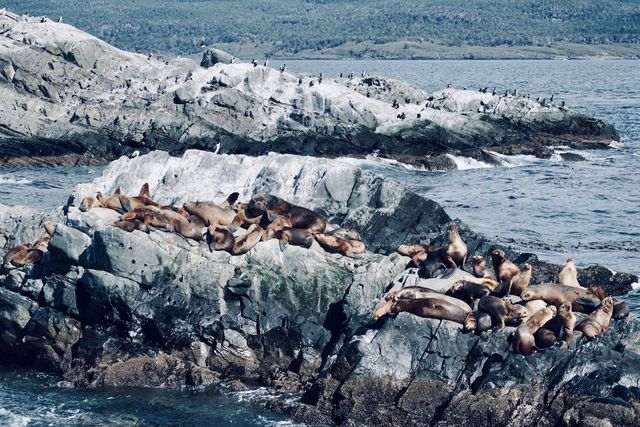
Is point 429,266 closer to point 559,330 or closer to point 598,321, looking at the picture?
point 559,330

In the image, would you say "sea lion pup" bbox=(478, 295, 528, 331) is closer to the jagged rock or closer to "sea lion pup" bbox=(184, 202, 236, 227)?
"sea lion pup" bbox=(184, 202, 236, 227)

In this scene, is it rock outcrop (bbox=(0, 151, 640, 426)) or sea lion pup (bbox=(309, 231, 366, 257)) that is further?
sea lion pup (bbox=(309, 231, 366, 257))

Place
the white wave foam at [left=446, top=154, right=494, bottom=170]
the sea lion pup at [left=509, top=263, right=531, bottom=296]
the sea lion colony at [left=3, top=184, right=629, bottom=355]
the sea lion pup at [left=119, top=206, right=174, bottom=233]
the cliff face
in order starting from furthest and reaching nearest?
1. the cliff face
2. the white wave foam at [left=446, top=154, right=494, bottom=170]
3. the sea lion pup at [left=119, top=206, right=174, bottom=233]
4. the sea lion pup at [left=509, top=263, right=531, bottom=296]
5. the sea lion colony at [left=3, top=184, right=629, bottom=355]

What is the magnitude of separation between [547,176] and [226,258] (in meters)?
27.3

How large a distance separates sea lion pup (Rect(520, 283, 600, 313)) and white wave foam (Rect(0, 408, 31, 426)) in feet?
24.7

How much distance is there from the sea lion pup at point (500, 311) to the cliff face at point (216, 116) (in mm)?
29182

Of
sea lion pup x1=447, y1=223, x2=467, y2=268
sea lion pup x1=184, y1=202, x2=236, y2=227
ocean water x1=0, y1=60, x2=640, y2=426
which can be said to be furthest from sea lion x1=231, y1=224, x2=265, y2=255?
sea lion pup x1=447, y1=223, x2=467, y2=268

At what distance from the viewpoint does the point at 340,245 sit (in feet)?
59.6

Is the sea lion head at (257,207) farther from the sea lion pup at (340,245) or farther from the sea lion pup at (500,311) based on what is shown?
the sea lion pup at (500,311)

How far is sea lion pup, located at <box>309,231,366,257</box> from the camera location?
1811cm

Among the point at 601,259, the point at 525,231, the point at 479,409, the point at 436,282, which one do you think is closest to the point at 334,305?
the point at 436,282

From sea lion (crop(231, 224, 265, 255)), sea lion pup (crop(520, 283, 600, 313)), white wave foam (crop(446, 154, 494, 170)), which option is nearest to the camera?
sea lion pup (crop(520, 283, 600, 313))

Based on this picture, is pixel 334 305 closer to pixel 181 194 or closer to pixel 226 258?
pixel 226 258

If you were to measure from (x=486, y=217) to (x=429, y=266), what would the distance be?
50.9 ft
